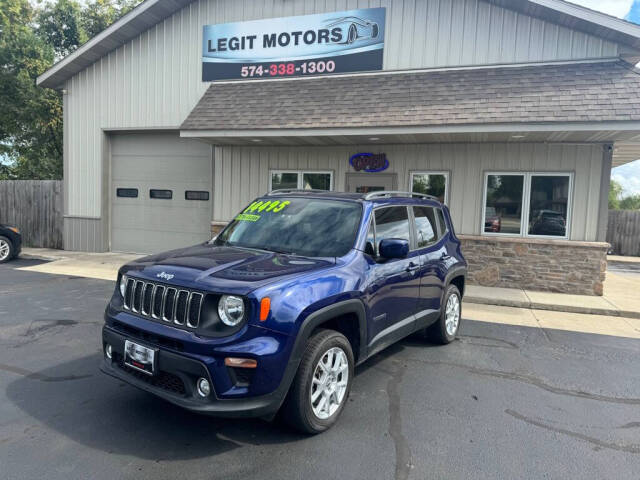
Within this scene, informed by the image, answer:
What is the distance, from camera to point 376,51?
10500 mm

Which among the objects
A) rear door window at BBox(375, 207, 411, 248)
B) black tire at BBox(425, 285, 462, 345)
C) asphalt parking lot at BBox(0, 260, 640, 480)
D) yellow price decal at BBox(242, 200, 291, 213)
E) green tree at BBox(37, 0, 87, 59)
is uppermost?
green tree at BBox(37, 0, 87, 59)

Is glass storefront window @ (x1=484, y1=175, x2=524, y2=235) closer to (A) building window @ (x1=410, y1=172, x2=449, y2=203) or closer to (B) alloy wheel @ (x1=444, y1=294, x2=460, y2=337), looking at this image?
(A) building window @ (x1=410, y1=172, x2=449, y2=203)

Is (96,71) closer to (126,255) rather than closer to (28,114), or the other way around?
(126,255)

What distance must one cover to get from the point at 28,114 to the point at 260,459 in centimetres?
2031

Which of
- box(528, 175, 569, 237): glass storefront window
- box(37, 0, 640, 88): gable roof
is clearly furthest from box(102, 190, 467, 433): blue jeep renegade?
box(37, 0, 640, 88): gable roof

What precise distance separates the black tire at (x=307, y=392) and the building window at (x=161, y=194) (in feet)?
34.6

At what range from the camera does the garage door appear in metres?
12.5

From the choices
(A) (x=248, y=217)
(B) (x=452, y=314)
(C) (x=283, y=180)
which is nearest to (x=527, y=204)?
(B) (x=452, y=314)

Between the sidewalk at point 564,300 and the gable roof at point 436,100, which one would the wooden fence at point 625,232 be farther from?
the gable roof at point 436,100

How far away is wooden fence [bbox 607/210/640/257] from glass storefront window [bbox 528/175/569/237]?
31.3 ft

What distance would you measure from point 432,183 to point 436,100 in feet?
6.23

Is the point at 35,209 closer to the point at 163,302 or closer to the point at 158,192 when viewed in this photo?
the point at 158,192

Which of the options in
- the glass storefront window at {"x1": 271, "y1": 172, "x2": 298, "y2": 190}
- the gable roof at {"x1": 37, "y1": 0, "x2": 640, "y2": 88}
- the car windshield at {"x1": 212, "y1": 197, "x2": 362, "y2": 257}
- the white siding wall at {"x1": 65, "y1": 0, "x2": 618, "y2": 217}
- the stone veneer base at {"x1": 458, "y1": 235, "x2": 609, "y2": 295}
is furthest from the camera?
the glass storefront window at {"x1": 271, "y1": 172, "x2": 298, "y2": 190}

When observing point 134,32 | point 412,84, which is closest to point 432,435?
point 412,84
